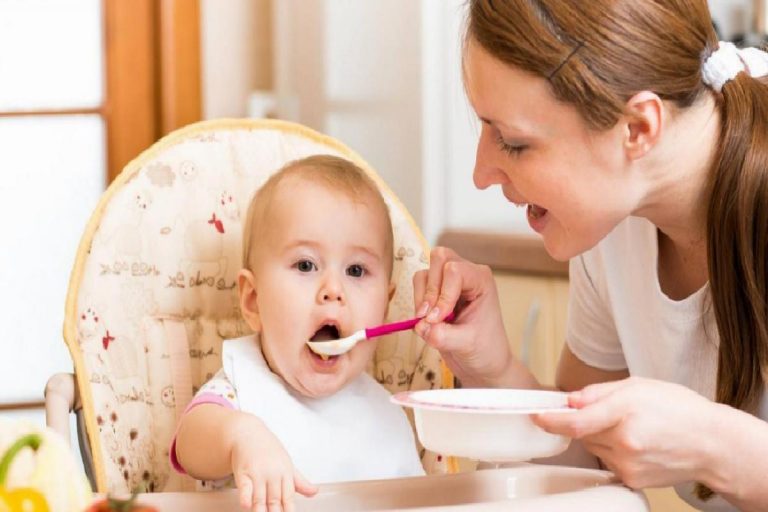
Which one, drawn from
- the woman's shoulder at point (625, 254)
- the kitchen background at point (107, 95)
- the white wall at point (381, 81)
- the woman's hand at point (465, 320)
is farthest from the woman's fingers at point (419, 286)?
the kitchen background at point (107, 95)

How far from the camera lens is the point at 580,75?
1.22 meters

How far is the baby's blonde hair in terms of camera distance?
4.79 ft

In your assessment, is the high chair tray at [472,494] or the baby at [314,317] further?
the baby at [314,317]

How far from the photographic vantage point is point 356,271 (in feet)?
4.79

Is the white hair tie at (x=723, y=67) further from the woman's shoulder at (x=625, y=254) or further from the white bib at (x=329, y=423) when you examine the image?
the white bib at (x=329, y=423)

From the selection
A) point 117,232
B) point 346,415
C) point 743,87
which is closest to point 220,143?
point 117,232

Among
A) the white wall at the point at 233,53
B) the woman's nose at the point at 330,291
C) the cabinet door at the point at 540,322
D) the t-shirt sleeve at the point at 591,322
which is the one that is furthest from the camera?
the white wall at the point at 233,53

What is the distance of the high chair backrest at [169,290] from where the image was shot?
1.48m

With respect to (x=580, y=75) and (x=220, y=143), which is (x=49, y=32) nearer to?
(x=220, y=143)

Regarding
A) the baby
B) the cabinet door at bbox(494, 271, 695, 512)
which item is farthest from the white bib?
the cabinet door at bbox(494, 271, 695, 512)

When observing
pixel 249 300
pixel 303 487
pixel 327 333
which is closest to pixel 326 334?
pixel 327 333

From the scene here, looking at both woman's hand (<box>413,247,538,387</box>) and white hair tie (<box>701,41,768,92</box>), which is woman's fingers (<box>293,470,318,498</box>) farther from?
white hair tie (<box>701,41,768,92</box>)

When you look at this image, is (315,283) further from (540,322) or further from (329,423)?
(540,322)

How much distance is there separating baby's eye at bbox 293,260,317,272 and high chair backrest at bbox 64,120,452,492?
0.53 feet
